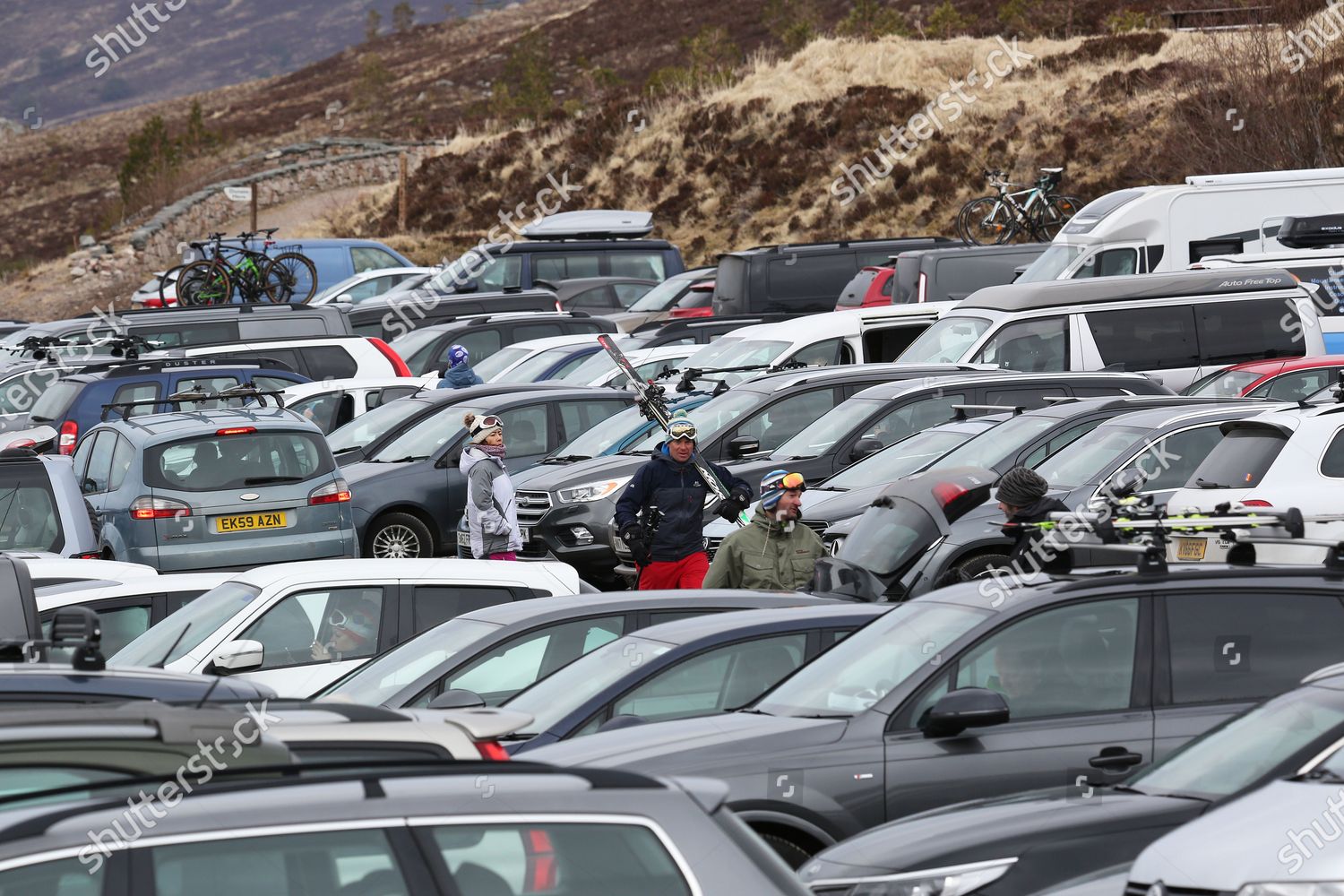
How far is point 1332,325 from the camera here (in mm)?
20781

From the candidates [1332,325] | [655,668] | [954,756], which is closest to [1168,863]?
[954,756]

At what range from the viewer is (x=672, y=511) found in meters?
12.3

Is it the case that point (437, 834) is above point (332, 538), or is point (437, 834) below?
above

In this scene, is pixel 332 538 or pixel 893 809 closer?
pixel 893 809

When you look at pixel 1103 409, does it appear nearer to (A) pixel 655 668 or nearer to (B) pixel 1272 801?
(A) pixel 655 668

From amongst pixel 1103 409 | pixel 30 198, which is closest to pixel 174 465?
pixel 1103 409

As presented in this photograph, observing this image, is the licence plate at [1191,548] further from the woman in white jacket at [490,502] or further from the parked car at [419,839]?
the parked car at [419,839]

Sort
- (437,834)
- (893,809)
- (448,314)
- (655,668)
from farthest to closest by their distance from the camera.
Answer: (448,314), (655,668), (893,809), (437,834)

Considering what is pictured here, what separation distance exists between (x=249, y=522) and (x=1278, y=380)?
361 inches

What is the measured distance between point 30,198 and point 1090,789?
9363 cm

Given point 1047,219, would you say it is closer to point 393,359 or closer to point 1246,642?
point 393,359

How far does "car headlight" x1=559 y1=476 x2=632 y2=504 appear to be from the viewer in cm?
1518

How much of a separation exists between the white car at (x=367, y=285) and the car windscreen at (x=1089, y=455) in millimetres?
20152

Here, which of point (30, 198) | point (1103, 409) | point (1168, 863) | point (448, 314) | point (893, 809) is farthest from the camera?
point (30, 198)
